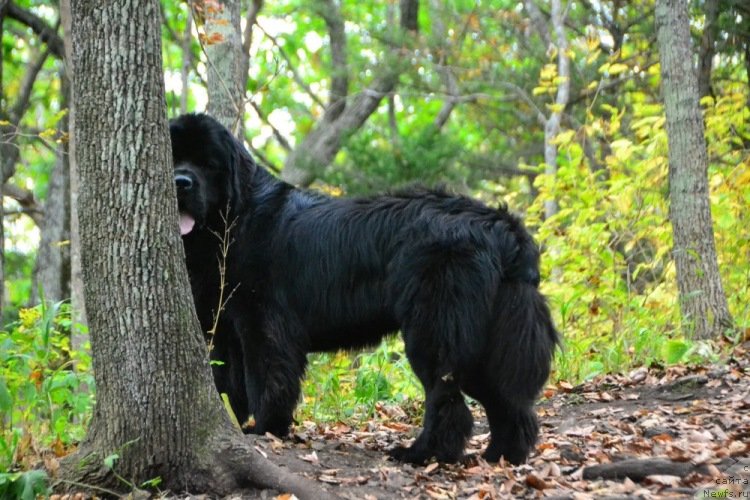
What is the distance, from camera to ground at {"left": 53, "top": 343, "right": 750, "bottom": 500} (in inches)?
154

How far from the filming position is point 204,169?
5.59 meters

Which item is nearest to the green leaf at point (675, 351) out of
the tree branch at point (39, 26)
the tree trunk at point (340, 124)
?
the tree trunk at point (340, 124)

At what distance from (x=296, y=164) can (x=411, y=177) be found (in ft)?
6.94

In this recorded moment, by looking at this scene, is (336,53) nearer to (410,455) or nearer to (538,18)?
(538,18)

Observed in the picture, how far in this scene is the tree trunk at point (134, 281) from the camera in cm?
381

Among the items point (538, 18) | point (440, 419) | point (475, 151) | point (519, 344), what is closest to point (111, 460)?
point (440, 419)

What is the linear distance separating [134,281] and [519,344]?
2.05m

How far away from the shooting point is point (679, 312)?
7.87 m

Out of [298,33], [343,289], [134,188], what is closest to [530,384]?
[343,289]

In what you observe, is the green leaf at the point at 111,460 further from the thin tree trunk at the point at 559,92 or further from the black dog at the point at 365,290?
the thin tree trunk at the point at 559,92

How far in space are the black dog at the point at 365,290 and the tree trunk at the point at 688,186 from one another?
2.93m

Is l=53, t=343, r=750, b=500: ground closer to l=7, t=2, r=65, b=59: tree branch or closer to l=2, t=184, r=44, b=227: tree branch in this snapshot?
l=2, t=184, r=44, b=227: tree branch

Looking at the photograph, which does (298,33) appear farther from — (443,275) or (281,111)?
(443,275)

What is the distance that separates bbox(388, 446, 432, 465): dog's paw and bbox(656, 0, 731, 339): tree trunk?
132 inches
